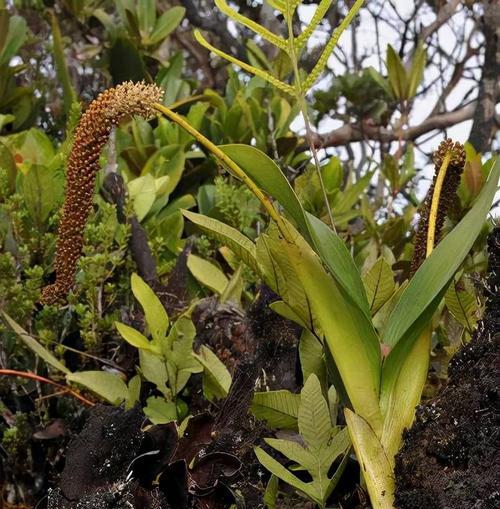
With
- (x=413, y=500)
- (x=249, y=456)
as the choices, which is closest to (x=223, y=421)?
(x=249, y=456)

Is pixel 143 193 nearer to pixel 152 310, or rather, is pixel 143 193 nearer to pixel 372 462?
pixel 152 310

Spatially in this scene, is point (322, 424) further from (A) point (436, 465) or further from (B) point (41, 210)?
(B) point (41, 210)

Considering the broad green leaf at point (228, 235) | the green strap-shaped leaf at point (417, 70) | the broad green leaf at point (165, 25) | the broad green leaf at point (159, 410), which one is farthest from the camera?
the broad green leaf at point (165, 25)

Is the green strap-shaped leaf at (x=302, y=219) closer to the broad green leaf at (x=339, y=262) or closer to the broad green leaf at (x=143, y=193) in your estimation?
the broad green leaf at (x=339, y=262)

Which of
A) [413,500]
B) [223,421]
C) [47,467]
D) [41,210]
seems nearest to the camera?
[413,500]

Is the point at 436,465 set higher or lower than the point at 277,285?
lower

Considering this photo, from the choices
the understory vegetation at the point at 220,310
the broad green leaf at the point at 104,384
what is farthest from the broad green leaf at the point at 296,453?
the broad green leaf at the point at 104,384

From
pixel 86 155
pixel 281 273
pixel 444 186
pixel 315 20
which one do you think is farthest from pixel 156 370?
pixel 315 20
